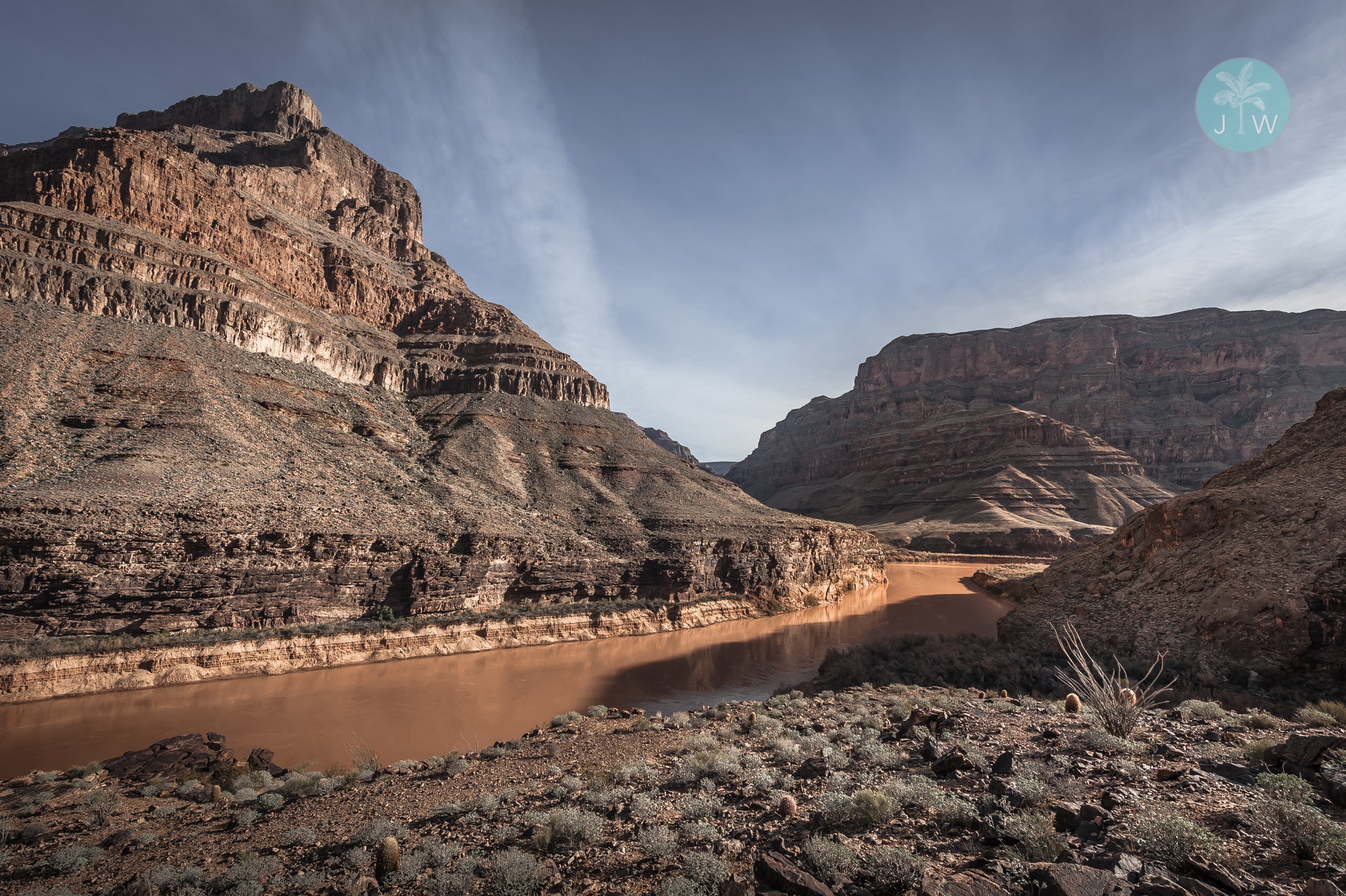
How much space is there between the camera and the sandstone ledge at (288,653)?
56.2ft

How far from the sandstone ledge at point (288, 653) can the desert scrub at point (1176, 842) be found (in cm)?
2519

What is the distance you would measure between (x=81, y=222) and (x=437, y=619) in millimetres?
36294

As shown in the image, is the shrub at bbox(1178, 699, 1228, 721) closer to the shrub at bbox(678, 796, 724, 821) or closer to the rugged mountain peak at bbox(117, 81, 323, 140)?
the shrub at bbox(678, 796, 724, 821)

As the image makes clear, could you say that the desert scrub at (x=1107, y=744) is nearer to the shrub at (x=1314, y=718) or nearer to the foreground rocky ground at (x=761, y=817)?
the foreground rocky ground at (x=761, y=817)

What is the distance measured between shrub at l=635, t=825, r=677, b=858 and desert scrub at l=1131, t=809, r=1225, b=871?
4754 mm

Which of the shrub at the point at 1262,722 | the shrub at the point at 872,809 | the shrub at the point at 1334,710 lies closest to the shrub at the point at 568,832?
the shrub at the point at 872,809

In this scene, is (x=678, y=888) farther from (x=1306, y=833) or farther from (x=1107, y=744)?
(x=1107, y=744)

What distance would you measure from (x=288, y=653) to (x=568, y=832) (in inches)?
792

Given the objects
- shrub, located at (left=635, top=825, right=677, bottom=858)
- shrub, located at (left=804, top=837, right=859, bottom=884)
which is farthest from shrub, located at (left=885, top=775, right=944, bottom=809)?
shrub, located at (left=635, top=825, right=677, bottom=858)

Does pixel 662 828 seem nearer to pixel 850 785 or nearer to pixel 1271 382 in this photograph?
pixel 850 785

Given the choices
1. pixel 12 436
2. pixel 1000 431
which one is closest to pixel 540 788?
pixel 12 436

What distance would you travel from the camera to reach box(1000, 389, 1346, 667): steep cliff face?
1392 centimetres

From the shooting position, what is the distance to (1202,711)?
10648 millimetres

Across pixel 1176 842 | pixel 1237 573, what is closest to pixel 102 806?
pixel 1176 842
